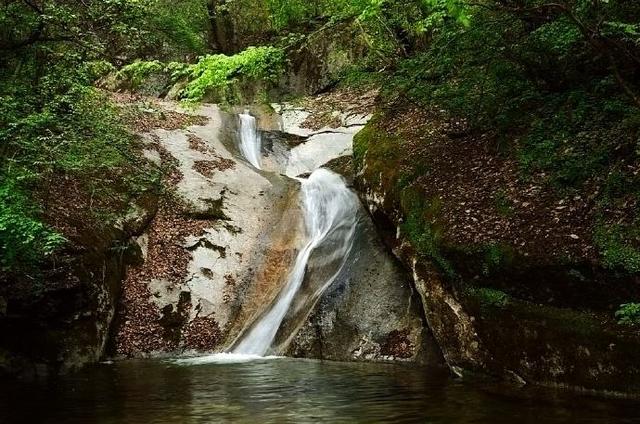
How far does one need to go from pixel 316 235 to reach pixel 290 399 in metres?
7.02

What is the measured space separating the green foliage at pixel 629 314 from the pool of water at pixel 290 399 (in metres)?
0.87

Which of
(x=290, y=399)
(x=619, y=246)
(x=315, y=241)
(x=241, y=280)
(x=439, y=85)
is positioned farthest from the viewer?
(x=315, y=241)

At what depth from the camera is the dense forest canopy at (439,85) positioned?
748 centimetres

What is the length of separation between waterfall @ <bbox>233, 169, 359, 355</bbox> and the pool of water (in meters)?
1.92

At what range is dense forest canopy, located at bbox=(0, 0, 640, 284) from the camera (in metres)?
7.48

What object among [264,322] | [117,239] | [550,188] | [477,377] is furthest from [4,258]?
[550,188]

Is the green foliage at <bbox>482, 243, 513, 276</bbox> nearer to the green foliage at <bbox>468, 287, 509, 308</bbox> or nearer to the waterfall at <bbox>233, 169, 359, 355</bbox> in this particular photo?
the green foliage at <bbox>468, 287, 509, 308</bbox>

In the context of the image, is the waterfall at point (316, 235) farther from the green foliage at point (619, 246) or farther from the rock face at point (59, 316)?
the green foliage at point (619, 246)

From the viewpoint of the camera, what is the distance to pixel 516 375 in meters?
7.33

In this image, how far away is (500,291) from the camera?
7629 mm

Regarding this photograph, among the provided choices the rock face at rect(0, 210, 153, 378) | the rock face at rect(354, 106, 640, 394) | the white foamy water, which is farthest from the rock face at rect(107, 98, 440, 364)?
the rock face at rect(354, 106, 640, 394)

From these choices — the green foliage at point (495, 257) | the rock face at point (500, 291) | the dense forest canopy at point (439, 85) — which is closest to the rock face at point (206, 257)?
the dense forest canopy at point (439, 85)

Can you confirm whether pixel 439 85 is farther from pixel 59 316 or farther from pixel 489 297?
pixel 59 316

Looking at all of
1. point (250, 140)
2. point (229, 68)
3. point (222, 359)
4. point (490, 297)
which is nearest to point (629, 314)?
point (490, 297)
